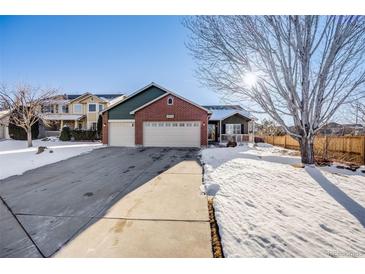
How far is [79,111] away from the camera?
24469 millimetres

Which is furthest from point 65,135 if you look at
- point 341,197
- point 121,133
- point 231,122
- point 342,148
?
point 342,148

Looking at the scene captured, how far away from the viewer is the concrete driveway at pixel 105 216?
250cm

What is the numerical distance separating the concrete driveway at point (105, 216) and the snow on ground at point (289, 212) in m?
0.45

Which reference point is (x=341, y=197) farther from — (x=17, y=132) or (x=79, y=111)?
(x=79, y=111)

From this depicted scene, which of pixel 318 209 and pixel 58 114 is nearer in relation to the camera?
pixel 318 209

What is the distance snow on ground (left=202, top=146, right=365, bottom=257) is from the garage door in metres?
7.50

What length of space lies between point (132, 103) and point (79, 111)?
1279 centimetres

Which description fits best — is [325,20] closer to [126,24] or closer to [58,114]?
[126,24]

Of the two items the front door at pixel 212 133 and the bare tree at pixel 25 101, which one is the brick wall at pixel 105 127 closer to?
the bare tree at pixel 25 101

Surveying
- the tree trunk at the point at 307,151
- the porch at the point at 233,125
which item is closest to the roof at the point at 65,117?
the porch at the point at 233,125
